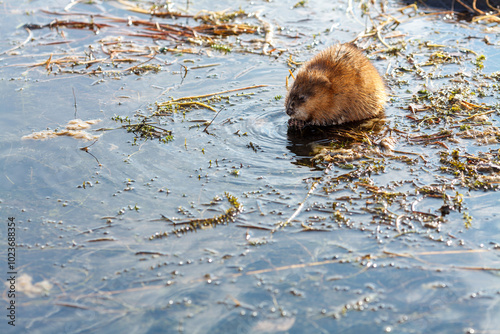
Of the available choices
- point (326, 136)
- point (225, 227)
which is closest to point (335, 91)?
point (326, 136)

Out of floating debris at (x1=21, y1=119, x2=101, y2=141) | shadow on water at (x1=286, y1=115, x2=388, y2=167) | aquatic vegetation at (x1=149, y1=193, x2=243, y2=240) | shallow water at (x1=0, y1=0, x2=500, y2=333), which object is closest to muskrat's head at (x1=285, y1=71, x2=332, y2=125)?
shadow on water at (x1=286, y1=115, x2=388, y2=167)

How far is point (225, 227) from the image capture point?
462 cm

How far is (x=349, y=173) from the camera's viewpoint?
17.6 feet

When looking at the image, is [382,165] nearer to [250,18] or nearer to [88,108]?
[88,108]

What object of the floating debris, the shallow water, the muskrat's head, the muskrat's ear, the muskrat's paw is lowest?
the shallow water

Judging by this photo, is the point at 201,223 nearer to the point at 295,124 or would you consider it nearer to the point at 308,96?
the point at 295,124

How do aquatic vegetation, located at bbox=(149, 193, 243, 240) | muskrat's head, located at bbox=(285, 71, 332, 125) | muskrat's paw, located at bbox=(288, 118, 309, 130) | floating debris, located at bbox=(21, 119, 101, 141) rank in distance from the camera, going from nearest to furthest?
1. aquatic vegetation, located at bbox=(149, 193, 243, 240)
2. floating debris, located at bbox=(21, 119, 101, 141)
3. muskrat's head, located at bbox=(285, 71, 332, 125)
4. muskrat's paw, located at bbox=(288, 118, 309, 130)

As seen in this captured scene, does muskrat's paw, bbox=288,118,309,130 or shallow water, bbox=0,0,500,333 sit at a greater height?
muskrat's paw, bbox=288,118,309,130

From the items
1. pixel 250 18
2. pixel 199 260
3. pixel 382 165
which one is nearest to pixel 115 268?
pixel 199 260

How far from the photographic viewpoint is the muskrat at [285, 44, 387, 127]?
6363mm

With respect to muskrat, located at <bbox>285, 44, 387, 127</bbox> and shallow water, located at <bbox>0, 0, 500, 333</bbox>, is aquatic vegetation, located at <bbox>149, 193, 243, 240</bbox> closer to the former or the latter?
shallow water, located at <bbox>0, 0, 500, 333</bbox>

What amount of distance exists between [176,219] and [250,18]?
6058 mm

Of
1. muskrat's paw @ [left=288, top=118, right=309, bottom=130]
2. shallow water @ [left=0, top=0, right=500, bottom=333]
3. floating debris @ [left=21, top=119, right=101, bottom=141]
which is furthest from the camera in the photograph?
muskrat's paw @ [left=288, top=118, right=309, bottom=130]

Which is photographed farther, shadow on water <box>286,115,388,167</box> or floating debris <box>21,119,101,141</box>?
floating debris <box>21,119,101,141</box>
